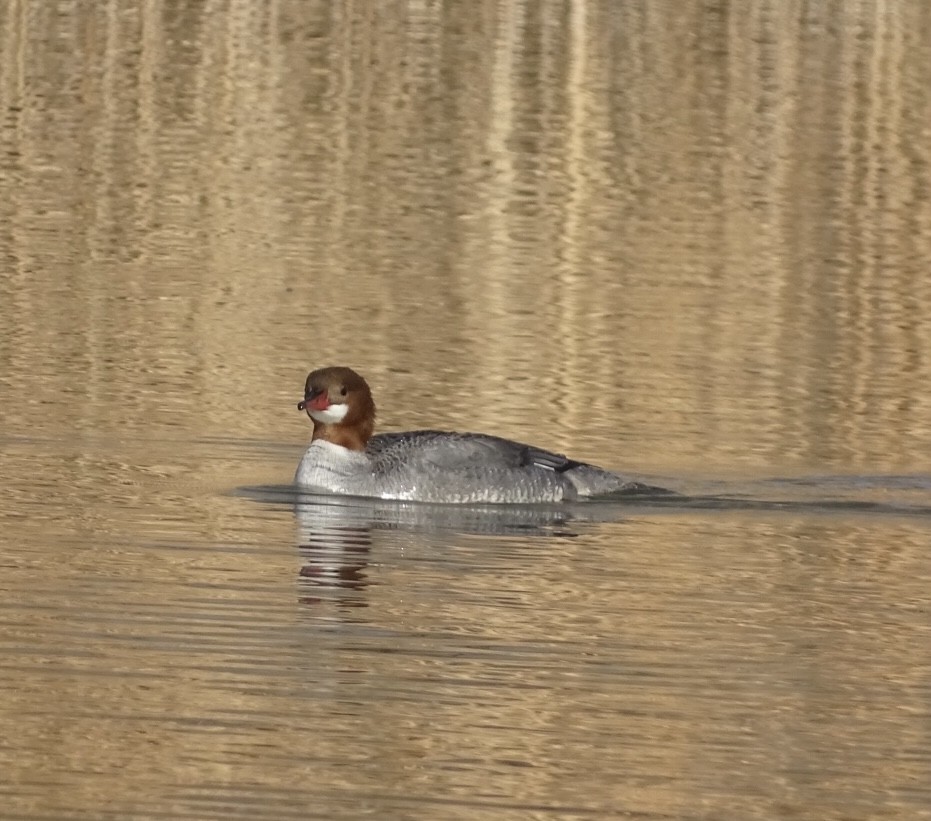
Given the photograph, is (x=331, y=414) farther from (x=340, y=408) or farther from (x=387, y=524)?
(x=387, y=524)

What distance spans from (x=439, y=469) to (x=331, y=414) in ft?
2.35

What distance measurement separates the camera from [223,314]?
810 inches

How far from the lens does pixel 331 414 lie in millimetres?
14969

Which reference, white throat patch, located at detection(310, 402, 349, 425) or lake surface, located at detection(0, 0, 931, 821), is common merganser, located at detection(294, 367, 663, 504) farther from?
lake surface, located at detection(0, 0, 931, 821)

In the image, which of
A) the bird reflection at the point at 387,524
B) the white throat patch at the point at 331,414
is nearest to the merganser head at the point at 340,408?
the white throat patch at the point at 331,414

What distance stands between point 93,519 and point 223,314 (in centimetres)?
739

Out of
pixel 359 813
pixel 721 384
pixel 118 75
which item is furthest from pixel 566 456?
pixel 118 75

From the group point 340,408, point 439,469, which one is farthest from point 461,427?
point 439,469

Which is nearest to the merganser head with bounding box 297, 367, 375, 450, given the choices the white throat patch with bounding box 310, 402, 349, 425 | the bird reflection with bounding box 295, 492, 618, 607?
the white throat patch with bounding box 310, 402, 349, 425

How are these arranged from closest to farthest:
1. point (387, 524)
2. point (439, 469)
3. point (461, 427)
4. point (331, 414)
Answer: point (387, 524) → point (439, 469) → point (331, 414) → point (461, 427)

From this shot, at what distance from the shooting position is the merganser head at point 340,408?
588 inches

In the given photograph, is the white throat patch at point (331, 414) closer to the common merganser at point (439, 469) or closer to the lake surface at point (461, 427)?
the common merganser at point (439, 469)

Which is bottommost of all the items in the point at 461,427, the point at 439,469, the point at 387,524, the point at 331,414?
the point at 387,524

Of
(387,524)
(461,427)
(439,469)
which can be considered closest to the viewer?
(387,524)
